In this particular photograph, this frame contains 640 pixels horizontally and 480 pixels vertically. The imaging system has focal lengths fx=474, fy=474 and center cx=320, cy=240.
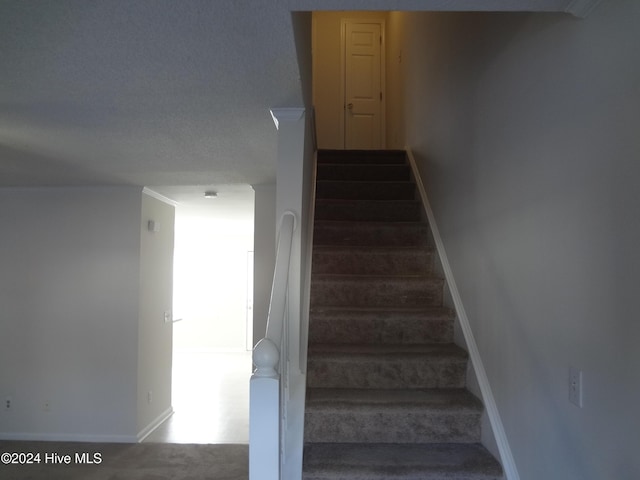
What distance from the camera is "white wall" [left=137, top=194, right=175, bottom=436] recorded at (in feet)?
14.4

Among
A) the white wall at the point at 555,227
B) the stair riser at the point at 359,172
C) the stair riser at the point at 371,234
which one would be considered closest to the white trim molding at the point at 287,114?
the white wall at the point at 555,227

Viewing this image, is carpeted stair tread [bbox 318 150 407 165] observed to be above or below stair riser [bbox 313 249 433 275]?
above

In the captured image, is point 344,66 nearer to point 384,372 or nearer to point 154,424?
point 384,372

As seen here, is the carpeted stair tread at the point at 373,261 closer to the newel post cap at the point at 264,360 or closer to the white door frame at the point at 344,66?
the newel post cap at the point at 264,360

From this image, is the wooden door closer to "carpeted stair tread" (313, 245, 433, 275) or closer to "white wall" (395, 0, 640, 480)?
"carpeted stair tread" (313, 245, 433, 275)

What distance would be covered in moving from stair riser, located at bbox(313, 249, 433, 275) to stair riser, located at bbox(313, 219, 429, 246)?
22 cm

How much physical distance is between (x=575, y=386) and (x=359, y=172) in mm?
2770

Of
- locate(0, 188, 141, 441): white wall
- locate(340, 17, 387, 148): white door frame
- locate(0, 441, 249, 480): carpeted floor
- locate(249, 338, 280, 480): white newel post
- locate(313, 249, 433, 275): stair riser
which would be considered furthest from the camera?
locate(340, 17, 387, 148): white door frame

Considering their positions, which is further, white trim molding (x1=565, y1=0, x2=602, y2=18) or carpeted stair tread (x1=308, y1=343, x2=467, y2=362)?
carpeted stair tread (x1=308, y1=343, x2=467, y2=362)

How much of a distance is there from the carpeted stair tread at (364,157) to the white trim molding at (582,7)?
2762 millimetres

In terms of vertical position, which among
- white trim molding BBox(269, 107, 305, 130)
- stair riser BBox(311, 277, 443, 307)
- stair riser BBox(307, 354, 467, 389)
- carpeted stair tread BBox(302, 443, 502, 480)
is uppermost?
white trim molding BBox(269, 107, 305, 130)

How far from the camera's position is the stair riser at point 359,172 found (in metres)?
3.89

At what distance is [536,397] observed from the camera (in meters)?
1.60

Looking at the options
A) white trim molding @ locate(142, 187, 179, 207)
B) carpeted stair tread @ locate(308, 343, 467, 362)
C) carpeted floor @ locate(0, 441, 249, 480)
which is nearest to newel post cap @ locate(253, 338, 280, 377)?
carpeted stair tread @ locate(308, 343, 467, 362)
